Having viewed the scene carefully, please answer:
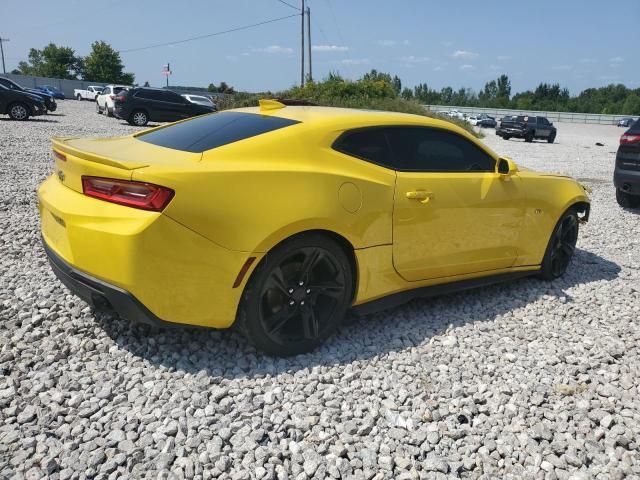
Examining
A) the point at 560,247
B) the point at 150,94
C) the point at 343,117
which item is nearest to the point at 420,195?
the point at 343,117

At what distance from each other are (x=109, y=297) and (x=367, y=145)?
1813mm

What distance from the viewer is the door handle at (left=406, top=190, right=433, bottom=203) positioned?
3.52 m

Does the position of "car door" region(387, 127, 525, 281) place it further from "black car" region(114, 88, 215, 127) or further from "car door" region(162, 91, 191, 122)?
"car door" region(162, 91, 191, 122)

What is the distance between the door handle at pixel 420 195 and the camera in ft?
11.5

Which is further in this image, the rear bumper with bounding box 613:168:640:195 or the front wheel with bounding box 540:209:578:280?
the rear bumper with bounding box 613:168:640:195

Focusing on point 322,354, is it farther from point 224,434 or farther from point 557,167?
point 557,167

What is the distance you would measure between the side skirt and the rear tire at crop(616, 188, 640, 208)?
545cm

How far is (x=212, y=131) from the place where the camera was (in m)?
3.39

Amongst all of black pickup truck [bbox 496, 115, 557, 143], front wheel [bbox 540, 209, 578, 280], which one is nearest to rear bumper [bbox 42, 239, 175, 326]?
front wheel [bbox 540, 209, 578, 280]

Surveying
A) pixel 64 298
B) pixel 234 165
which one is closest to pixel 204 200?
pixel 234 165

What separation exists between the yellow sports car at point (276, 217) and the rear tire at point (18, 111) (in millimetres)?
17325

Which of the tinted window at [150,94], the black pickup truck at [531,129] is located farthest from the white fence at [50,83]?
the black pickup truck at [531,129]

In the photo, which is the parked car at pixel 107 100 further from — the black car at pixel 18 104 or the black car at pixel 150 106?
the black car at pixel 18 104

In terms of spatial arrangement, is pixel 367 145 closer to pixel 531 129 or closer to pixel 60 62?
pixel 531 129
